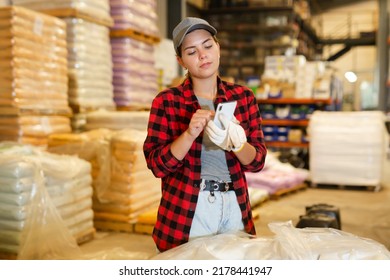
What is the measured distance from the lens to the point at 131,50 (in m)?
5.79

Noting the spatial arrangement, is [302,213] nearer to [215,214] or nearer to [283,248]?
[215,214]

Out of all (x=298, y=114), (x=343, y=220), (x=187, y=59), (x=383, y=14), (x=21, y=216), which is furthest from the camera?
(x=383, y=14)

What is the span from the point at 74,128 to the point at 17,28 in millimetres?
1324

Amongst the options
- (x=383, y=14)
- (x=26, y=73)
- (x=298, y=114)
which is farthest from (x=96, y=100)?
(x=383, y=14)

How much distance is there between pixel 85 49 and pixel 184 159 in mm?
3604

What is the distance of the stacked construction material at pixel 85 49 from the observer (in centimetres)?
499

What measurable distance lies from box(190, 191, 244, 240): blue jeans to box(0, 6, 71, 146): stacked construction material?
2.88 meters

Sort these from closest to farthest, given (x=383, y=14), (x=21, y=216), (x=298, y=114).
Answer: (x=21, y=216) < (x=298, y=114) < (x=383, y=14)

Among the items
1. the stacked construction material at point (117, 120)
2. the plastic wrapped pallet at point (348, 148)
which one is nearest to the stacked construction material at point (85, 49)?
the stacked construction material at point (117, 120)

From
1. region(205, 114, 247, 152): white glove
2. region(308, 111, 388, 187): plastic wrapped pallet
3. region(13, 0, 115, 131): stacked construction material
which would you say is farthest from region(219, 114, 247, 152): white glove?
region(308, 111, 388, 187): plastic wrapped pallet

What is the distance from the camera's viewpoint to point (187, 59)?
172cm

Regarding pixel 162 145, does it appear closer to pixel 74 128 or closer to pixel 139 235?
pixel 139 235

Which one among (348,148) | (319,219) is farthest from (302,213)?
(348,148)

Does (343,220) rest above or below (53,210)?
below
